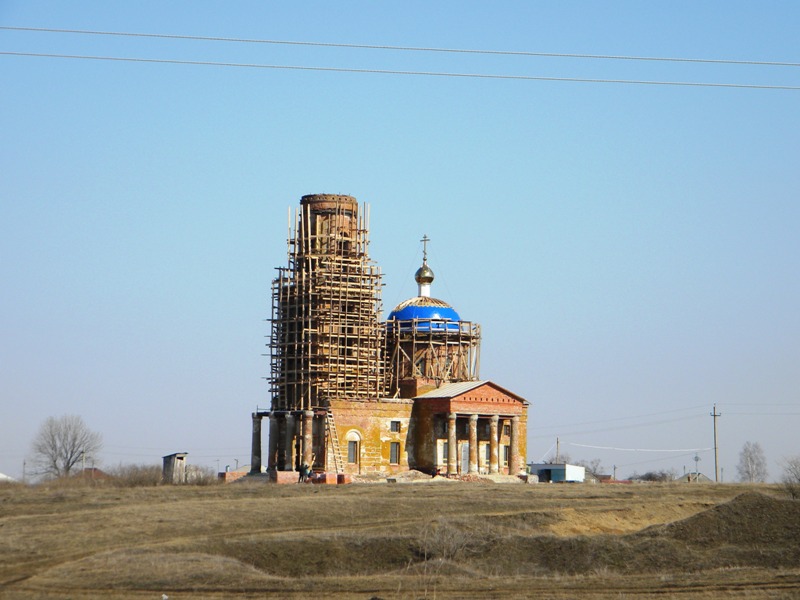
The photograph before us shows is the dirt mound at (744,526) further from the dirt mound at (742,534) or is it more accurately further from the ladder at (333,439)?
the ladder at (333,439)

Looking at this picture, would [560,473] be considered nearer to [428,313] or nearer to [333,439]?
[428,313]

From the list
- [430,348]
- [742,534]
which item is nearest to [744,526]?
[742,534]

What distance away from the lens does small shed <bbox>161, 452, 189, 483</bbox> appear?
7422cm

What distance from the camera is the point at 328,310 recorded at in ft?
264

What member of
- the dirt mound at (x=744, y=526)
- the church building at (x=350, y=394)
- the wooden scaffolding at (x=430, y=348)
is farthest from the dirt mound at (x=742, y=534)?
the wooden scaffolding at (x=430, y=348)

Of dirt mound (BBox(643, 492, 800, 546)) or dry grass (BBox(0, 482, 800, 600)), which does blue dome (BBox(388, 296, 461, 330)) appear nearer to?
dry grass (BBox(0, 482, 800, 600))

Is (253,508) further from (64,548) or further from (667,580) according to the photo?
(667,580)

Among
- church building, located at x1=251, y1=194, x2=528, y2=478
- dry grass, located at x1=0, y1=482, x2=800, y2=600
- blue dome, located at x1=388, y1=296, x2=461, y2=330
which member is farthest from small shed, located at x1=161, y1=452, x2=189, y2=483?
blue dome, located at x1=388, y1=296, x2=461, y2=330

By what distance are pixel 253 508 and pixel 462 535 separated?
11.0 metres

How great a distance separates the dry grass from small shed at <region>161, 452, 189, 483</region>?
490 inches

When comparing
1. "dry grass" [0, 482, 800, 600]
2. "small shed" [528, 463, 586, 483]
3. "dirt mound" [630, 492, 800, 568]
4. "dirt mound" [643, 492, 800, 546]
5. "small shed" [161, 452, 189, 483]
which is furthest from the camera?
"small shed" [528, 463, 586, 483]

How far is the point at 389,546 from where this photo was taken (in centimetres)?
4466

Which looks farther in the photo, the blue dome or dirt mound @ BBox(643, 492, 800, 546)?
the blue dome

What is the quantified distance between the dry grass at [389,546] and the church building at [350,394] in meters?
16.4
